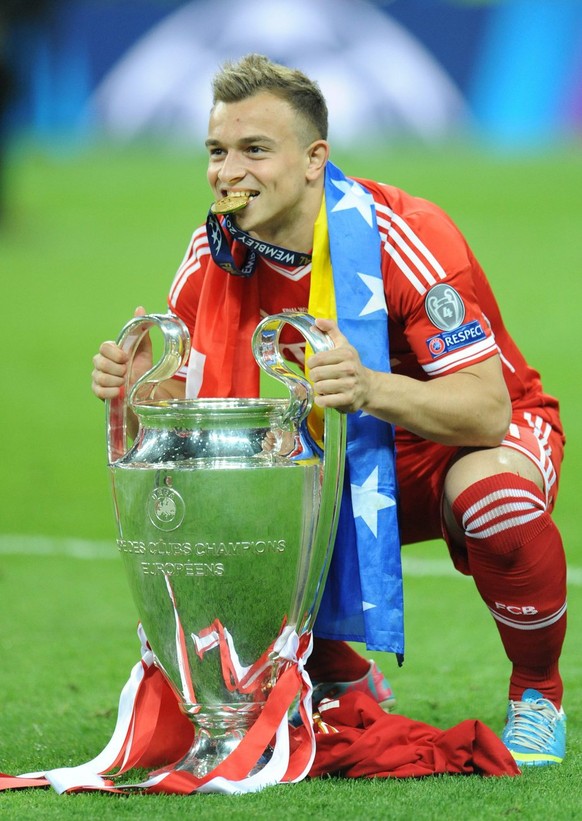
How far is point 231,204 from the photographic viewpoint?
264 cm

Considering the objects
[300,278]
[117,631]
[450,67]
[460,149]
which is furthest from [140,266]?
[300,278]

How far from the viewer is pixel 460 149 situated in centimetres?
2217

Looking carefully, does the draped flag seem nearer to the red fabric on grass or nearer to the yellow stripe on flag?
the yellow stripe on flag

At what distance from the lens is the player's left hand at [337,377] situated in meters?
2.32

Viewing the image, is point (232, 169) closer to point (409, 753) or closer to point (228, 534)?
point (228, 534)

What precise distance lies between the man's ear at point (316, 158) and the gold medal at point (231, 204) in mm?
151

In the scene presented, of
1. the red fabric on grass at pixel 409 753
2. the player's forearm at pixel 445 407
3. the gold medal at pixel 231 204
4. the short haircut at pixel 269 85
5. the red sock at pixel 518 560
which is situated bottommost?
the red fabric on grass at pixel 409 753

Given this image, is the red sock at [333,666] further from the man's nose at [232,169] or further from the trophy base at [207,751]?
the man's nose at [232,169]

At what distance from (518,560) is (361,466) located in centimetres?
34

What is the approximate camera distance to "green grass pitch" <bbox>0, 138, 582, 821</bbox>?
2354 millimetres

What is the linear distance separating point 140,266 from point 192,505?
523 inches

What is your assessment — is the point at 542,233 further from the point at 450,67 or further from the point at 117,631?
the point at 117,631

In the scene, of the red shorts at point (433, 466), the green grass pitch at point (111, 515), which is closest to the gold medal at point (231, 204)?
the red shorts at point (433, 466)

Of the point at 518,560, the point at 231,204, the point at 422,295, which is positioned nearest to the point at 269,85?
the point at 231,204
